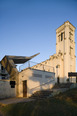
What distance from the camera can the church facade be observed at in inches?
1072

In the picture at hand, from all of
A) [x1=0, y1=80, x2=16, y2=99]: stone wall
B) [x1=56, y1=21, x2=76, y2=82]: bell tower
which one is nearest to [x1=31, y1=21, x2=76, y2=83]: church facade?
[x1=56, y1=21, x2=76, y2=82]: bell tower

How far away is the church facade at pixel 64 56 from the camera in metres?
27.2

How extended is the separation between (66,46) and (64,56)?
10.3 ft

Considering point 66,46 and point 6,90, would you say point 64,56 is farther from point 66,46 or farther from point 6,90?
point 6,90

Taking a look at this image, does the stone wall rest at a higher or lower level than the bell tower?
lower

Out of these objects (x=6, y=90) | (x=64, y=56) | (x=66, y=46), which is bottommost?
(x=6, y=90)

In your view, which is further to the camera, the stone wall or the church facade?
the church facade

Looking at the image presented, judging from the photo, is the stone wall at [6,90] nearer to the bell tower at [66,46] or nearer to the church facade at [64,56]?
the church facade at [64,56]

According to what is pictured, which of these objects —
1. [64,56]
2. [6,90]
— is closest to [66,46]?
[64,56]

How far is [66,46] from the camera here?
92.5 feet

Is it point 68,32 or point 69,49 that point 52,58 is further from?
point 68,32

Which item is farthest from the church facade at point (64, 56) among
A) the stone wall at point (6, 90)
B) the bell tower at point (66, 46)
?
the stone wall at point (6, 90)

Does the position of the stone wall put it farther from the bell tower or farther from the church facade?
the bell tower

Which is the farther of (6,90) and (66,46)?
(66,46)
